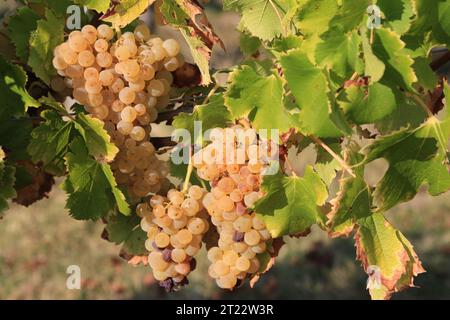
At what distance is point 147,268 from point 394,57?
8.64ft

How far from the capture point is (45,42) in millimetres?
1156

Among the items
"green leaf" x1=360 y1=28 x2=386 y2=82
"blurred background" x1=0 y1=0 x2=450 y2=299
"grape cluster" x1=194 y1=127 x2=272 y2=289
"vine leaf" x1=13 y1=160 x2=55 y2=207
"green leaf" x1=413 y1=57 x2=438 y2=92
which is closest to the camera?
"green leaf" x1=360 y1=28 x2=386 y2=82

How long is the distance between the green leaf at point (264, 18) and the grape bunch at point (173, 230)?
0.28 metres

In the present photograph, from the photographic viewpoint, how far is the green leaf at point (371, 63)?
921 millimetres

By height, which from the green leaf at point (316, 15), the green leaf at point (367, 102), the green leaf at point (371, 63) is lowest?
the green leaf at point (367, 102)

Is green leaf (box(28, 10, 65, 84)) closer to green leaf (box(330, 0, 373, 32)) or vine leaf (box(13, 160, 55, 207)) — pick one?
vine leaf (box(13, 160, 55, 207))

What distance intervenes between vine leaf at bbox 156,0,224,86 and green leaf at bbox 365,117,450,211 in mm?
284

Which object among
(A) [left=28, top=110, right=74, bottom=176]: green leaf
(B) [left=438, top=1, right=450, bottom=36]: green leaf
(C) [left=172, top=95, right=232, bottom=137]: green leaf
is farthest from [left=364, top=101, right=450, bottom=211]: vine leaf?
(A) [left=28, top=110, right=74, bottom=176]: green leaf

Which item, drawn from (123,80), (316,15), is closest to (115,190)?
(123,80)

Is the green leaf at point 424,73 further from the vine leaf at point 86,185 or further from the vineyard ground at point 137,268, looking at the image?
the vineyard ground at point 137,268

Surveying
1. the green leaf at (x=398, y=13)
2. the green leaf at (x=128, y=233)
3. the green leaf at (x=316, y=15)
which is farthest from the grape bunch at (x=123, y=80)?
the green leaf at (x=398, y=13)

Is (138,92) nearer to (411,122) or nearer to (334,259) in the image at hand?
(411,122)

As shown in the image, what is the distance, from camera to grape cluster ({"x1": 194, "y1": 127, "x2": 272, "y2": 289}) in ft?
3.70

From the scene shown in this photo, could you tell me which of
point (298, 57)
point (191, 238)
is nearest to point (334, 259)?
point (191, 238)
